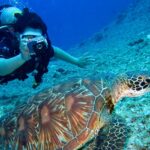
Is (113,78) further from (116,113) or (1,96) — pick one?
(1,96)

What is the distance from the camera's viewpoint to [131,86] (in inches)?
117

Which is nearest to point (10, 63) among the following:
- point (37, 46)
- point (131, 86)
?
point (37, 46)

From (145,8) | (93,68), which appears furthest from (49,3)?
(93,68)

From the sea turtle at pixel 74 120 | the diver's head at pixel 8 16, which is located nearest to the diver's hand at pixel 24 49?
the sea turtle at pixel 74 120

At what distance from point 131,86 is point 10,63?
67.7 inches

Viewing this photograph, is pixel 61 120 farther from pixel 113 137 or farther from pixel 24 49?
pixel 24 49

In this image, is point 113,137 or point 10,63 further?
point 10,63

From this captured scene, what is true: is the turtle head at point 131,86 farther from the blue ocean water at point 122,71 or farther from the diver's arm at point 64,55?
the diver's arm at point 64,55

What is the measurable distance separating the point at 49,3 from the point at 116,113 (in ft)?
352

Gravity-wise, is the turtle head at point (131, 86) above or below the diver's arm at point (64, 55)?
below

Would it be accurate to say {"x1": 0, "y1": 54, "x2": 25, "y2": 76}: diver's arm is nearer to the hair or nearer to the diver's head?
the hair

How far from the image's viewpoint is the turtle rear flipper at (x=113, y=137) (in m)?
2.78

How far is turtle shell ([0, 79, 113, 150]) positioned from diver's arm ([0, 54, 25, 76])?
0.78 m

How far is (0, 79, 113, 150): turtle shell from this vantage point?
2889 mm
